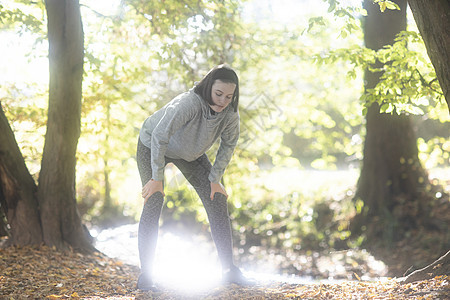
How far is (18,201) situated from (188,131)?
2.27m

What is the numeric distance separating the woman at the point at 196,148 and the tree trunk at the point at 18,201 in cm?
171

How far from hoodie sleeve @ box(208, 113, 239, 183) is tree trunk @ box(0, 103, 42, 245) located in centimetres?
214

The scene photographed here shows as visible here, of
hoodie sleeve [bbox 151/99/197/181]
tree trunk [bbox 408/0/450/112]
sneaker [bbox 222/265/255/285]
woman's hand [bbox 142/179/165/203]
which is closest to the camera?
tree trunk [bbox 408/0/450/112]

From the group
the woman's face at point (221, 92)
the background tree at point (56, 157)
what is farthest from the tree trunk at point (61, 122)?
the woman's face at point (221, 92)

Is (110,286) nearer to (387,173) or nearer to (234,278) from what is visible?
(234,278)

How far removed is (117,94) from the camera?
649cm

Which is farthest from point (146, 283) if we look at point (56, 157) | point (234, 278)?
point (56, 157)

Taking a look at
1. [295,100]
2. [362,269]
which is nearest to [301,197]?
[295,100]

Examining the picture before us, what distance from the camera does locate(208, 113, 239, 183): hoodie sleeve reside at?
131 inches

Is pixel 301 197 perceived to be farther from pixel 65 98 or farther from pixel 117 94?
pixel 65 98

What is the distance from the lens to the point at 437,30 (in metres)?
2.90

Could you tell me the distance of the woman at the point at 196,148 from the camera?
10.1ft

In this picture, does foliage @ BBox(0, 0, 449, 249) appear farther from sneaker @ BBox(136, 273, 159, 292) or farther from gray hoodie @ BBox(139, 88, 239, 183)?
sneaker @ BBox(136, 273, 159, 292)

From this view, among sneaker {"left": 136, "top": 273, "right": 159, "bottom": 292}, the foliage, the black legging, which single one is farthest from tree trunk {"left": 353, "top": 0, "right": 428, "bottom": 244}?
sneaker {"left": 136, "top": 273, "right": 159, "bottom": 292}
